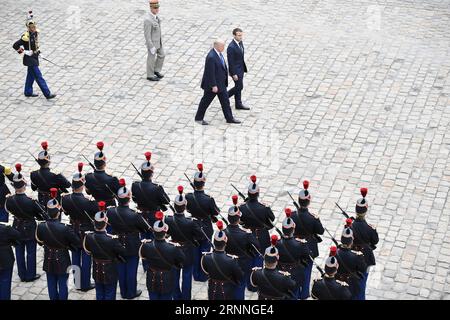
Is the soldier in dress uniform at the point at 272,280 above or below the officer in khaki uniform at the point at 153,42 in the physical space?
above

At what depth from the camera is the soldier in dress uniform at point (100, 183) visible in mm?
13438

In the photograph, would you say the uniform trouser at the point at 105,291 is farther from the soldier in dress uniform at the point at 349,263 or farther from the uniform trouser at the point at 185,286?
the soldier in dress uniform at the point at 349,263

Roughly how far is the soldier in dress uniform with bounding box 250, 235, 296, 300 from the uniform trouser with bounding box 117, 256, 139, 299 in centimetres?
188

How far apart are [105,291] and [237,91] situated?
6247 mm

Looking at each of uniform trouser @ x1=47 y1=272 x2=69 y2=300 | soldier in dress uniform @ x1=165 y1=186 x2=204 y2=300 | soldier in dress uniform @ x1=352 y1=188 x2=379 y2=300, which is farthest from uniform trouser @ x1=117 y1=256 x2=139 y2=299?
soldier in dress uniform @ x1=352 y1=188 x2=379 y2=300

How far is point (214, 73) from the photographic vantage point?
17078 mm

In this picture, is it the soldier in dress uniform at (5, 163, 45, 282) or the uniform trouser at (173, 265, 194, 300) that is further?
the soldier in dress uniform at (5, 163, 45, 282)

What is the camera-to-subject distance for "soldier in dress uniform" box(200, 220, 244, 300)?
11.7m

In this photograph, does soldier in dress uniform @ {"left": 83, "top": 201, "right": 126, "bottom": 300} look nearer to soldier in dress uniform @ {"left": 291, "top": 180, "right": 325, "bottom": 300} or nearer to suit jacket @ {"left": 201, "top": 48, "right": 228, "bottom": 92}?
soldier in dress uniform @ {"left": 291, "top": 180, "right": 325, "bottom": 300}

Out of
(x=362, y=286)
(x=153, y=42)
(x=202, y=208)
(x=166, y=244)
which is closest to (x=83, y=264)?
(x=166, y=244)

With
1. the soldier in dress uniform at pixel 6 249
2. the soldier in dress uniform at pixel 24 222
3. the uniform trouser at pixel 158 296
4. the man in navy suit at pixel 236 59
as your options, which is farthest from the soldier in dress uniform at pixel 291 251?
the man in navy suit at pixel 236 59

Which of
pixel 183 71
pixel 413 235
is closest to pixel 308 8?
pixel 183 71

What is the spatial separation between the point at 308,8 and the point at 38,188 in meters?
10.3

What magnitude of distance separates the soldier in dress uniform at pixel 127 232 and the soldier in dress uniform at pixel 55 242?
0.56m
